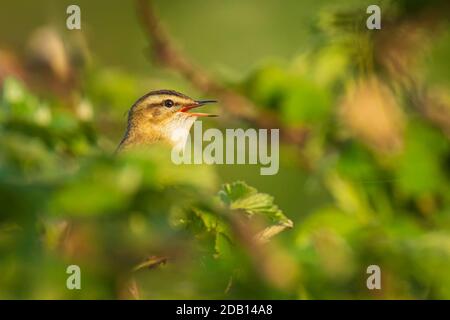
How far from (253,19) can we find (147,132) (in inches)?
70.4

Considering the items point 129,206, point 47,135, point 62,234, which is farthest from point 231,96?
point 129,206

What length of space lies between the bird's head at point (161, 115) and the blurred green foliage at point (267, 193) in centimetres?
15

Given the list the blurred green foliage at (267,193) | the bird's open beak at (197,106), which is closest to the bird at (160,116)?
the bird's open beak at (197,106)

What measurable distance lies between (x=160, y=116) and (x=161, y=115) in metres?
0.02

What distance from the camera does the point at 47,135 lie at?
5.26ft

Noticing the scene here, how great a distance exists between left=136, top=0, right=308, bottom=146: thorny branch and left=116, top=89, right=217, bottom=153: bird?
23 centimetres

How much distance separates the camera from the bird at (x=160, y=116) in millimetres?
3402

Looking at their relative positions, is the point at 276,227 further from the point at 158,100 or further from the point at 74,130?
the point at 158,100

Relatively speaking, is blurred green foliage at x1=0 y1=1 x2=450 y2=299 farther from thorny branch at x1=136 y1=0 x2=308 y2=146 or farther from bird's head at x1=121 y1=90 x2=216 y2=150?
bird's head at x1=121 y1=90 x2=216 y2=150

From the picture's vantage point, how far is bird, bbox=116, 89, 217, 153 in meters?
3.40

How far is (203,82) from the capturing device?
9.80 ft

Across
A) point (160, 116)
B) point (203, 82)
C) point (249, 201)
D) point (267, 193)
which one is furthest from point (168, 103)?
point (249, 201)

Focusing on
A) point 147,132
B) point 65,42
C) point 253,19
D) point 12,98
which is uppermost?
point 253,19

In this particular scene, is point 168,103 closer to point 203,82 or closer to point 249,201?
point 203,82
